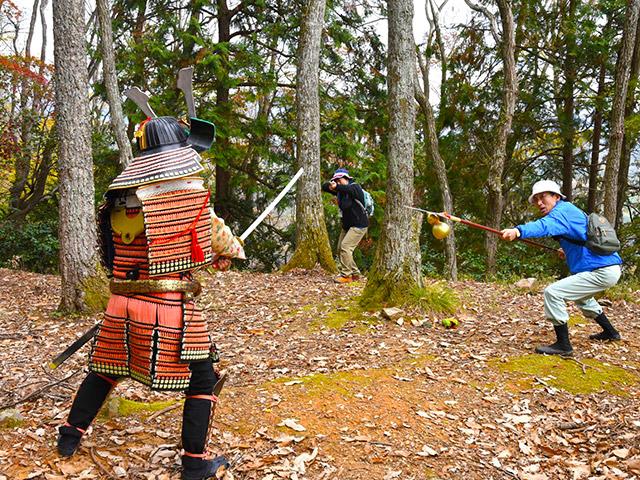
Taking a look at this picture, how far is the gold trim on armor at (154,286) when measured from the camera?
A: 250 centimetres

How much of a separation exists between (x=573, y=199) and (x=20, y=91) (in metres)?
18.4

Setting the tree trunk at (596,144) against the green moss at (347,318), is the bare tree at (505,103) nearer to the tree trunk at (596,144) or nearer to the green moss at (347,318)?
the tree trunk at (596,144)

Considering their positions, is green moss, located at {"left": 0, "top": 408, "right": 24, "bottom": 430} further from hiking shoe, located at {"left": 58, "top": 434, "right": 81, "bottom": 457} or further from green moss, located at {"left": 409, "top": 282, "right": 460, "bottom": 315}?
green moss, located at {"left": 409, "top": 282, "right": 460, "bottom": 315}

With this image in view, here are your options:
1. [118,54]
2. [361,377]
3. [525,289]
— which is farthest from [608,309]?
[118,54]

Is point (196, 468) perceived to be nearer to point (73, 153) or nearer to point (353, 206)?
point (73, 153)

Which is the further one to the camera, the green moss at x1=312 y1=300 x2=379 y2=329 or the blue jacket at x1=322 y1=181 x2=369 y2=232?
the blue jacket at x1=322 y1=181 x2=369 y2=232

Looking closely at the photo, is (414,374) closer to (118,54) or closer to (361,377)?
(361,377)

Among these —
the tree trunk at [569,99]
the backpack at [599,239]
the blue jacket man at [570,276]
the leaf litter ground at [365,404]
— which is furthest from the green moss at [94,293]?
the tree trunk at [569,99]

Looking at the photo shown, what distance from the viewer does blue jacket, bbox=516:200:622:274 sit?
4477mm

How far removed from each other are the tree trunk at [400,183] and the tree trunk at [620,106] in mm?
7283

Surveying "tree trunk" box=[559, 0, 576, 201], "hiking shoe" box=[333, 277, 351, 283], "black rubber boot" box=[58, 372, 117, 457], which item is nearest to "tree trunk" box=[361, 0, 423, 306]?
"hiking shoe" box=[333, 277, 351, 283]

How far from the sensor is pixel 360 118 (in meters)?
15.2

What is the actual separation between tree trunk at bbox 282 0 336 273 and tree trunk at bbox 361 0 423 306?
3424 millimetres

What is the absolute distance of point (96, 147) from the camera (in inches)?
555
